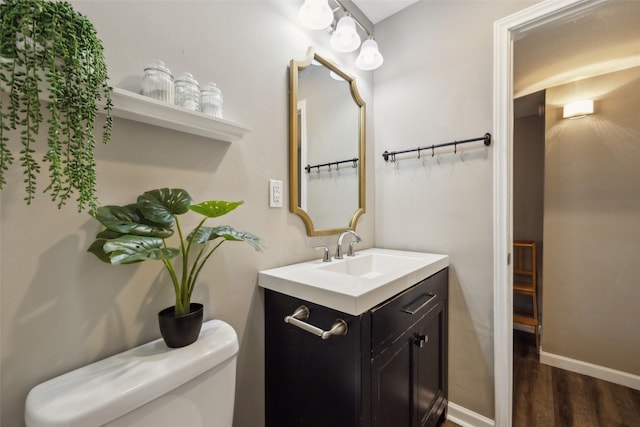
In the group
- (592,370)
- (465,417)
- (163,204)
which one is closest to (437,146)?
(163,204)

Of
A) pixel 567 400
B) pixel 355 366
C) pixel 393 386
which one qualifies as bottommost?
pixel 567 400

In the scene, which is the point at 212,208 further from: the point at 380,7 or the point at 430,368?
the point at 380,7

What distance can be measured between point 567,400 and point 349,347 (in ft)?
5.88

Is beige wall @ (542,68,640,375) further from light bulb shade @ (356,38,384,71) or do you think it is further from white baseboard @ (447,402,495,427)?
light bulb shade @ (356,38,384,71)

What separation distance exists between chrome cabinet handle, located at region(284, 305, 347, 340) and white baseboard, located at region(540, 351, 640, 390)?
2.17 metres

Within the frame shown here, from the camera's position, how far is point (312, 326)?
0.83 metres

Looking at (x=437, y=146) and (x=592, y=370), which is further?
(x=592, y=370)

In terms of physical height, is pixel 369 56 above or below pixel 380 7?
below

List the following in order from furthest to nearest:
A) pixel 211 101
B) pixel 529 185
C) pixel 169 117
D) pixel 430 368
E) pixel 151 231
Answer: pixel 529 185
pixel 430 368
pixel 211 101
pixel 169 117
pixel 151 231

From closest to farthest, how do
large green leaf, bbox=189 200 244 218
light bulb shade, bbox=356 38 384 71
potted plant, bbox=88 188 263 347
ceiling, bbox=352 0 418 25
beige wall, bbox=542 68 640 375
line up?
potted plant, bbox=88 188 263 347 → large green leaf, bbox=189 200 244 218 → light bulb shade, bbox=356 38 384 71 → ceiling, bbox=352 0 418 25 → beige wall, bbox=542 68 640 375

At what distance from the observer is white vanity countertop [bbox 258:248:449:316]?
795mm

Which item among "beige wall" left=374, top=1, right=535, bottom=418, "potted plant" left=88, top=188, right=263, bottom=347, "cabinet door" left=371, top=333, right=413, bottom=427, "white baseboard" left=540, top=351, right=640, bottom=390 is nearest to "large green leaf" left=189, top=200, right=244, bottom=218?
"potted plant" left=88, top=188, right=263, bottom=347

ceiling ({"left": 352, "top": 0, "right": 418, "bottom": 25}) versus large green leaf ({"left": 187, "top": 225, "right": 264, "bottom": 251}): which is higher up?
ceiling ({"left": 352, "top": 0, "right": 418, "bottom": 25})

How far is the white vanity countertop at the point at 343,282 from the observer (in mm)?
795
